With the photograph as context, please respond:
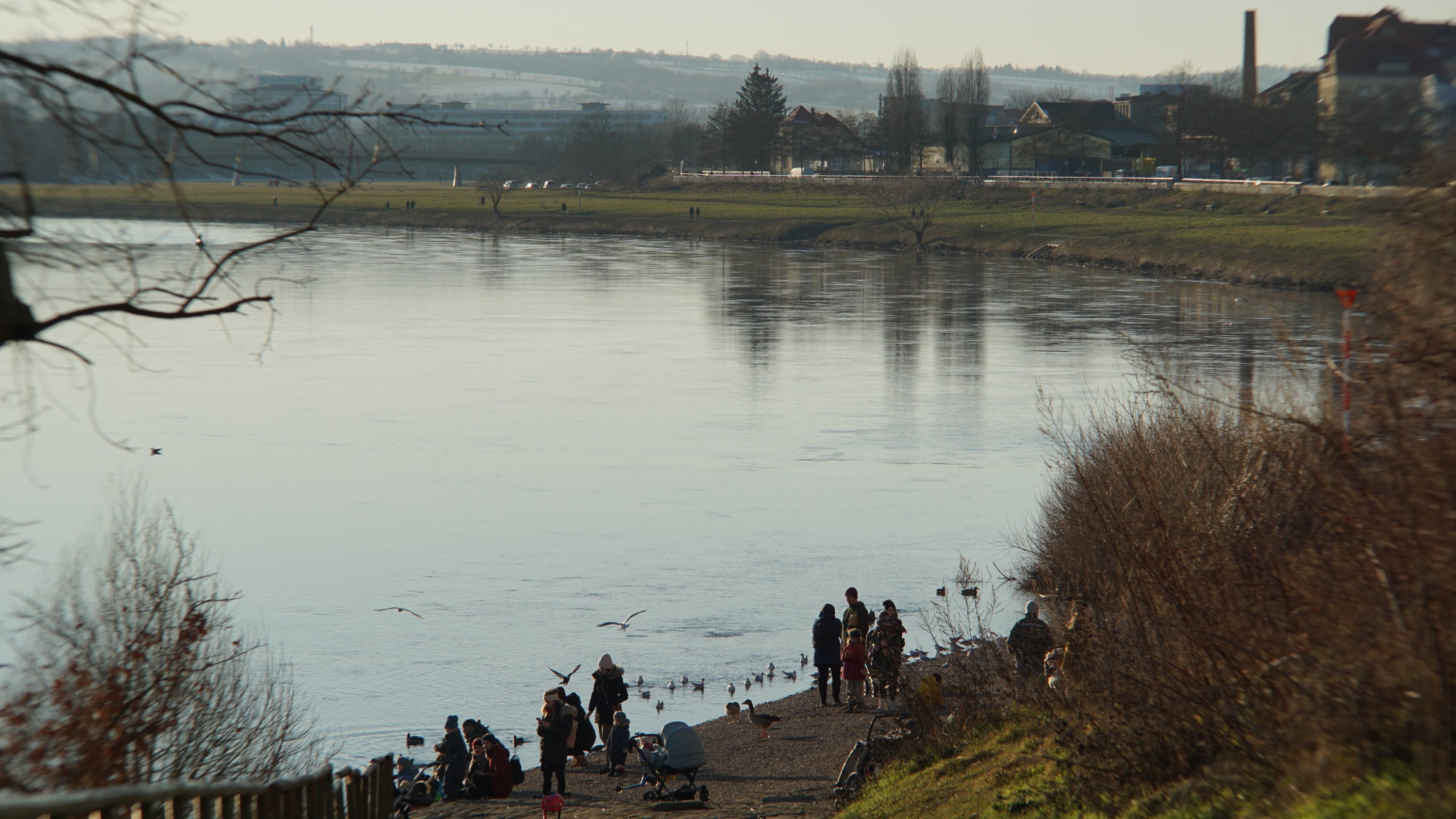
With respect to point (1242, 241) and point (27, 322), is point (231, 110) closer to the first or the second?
point (27, 322)

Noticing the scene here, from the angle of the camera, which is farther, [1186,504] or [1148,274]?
[1148,274]

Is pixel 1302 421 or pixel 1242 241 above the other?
pixel 1242 241

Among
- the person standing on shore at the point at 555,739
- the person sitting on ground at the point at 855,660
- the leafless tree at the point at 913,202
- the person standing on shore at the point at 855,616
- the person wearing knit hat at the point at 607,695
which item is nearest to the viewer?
the person standing on shore at the point at 555,739

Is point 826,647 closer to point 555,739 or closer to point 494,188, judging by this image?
point 555,739

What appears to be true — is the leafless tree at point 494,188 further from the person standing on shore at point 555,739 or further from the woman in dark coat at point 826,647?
the person standing on shore at point 555,739

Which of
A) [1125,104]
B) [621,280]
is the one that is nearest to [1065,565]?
[621,280]

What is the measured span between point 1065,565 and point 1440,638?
1297 cm

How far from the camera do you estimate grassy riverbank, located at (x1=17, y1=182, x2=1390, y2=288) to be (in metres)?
58.3

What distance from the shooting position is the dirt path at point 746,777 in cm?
1116

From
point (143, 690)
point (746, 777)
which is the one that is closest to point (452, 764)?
point (746, 777)

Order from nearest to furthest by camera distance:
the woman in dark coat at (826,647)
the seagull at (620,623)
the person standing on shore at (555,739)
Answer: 1. the person standing on shore at (555,739)
2. the woman in dark coat at (826,647)
3. the seagull at (620,623)

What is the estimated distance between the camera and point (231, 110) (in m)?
4.96

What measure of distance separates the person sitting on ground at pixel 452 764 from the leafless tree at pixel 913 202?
66.4 meters

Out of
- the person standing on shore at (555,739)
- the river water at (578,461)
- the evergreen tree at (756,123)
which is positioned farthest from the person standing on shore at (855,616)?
the evergreen tree at (756,123)
